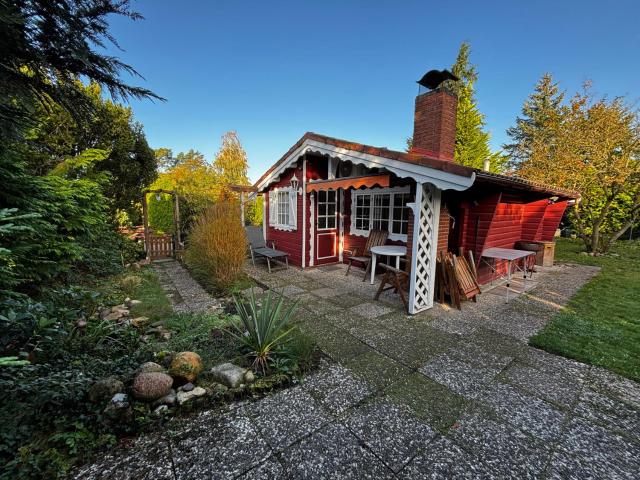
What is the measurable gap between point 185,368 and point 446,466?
2.34 metres

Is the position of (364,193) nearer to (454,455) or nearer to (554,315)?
(554,315)

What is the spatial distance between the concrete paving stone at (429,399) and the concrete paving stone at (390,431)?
0.10 m

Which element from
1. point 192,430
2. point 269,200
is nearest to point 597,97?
point 269,200

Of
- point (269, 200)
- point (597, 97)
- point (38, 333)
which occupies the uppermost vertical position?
point (597, 97)

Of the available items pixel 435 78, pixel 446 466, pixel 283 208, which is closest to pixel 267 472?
pixel 446 466

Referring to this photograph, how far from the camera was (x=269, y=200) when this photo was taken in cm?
959

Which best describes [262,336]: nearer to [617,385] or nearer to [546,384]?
[546,384]

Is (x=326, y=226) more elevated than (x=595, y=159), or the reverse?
(x=595, y=159)

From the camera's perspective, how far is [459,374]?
2900mm

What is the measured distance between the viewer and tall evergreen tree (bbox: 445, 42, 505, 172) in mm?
18484

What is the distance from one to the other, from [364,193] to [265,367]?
222 inches

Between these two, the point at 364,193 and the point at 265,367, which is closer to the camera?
the point at 265,367

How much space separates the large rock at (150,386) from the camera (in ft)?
7.41

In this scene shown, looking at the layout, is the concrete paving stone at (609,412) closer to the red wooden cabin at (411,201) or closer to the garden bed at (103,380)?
the red wooden cabin at (411,201)
